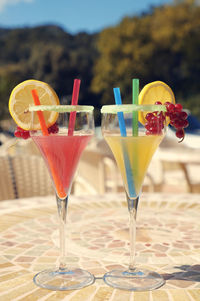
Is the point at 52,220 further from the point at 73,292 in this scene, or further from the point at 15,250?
the point at 73,292

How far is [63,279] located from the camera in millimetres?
903

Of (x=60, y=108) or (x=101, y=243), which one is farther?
(x=101, y=243)

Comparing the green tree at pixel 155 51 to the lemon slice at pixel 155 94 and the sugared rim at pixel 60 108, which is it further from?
the sugared rim at pixel 60 108

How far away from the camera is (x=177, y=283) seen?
0.89 m

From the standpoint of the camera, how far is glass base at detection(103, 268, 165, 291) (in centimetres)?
86

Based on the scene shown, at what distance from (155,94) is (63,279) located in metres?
0.51

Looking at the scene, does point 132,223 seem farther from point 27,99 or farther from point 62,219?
point 27,99

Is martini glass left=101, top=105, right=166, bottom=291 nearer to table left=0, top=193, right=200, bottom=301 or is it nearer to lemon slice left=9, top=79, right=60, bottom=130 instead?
table left=0, top=193, right=200, bottom=301

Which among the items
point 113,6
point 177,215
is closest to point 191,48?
point 177,215

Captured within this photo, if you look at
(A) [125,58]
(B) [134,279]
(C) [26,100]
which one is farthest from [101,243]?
(A) [125,58]

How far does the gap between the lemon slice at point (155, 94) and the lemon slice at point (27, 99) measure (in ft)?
0.70

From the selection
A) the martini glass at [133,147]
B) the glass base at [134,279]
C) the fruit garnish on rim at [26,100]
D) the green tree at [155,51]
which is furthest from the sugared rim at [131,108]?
the green tree at [155,51]

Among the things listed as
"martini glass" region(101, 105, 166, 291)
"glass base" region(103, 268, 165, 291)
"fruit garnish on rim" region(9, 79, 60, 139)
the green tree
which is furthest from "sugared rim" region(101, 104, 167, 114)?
the green tree

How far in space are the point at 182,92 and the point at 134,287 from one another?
2419 cm
